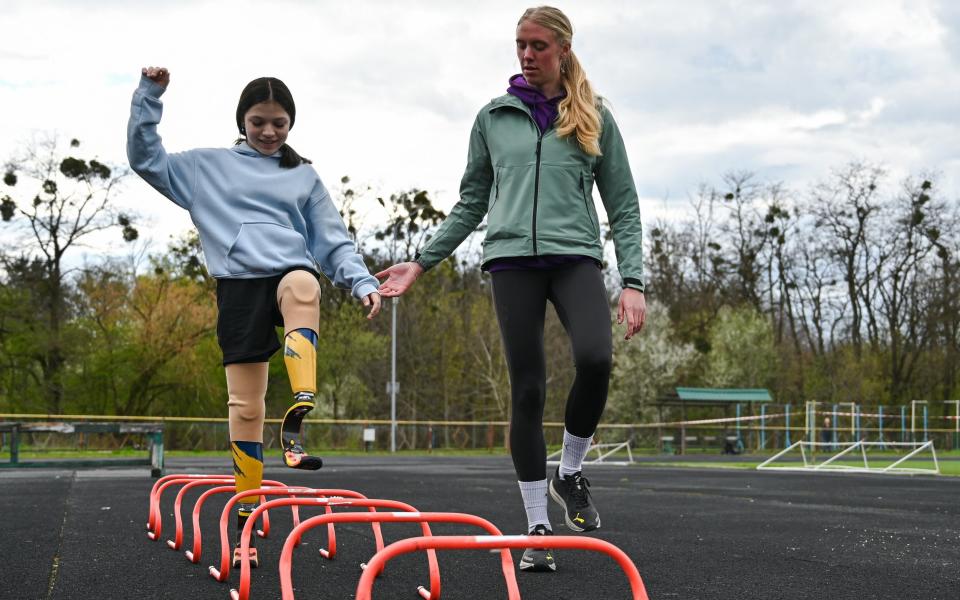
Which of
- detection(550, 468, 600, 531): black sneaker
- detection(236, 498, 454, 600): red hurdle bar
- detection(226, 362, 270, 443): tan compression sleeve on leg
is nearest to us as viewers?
detection(236, 498, 454, 600): red hurdle bar

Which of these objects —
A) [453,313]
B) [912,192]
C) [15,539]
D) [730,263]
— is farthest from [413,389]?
[15,539]

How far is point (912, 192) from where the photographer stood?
45.7m

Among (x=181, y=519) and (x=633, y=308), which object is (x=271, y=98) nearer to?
(x=633, y=308)

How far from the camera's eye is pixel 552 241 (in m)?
4.04

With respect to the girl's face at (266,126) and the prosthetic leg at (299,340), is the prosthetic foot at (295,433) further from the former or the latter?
the girl's face at (266,126)

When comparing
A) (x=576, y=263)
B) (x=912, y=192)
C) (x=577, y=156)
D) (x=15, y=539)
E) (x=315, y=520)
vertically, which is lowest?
(x=15, y=539)

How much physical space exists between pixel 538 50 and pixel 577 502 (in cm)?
185

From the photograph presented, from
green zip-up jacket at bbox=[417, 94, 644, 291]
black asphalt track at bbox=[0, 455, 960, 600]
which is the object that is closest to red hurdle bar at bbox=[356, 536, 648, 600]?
black asphalt track at bbox=[0, 455, 960, 600]

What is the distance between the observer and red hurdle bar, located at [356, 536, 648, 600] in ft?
7.14

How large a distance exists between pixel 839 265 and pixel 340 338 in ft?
75.1

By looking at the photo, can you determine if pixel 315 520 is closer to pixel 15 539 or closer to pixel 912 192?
pixel 15 539

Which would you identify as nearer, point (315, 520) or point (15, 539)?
point (315, 520)

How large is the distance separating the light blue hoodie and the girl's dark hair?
0.14 ft

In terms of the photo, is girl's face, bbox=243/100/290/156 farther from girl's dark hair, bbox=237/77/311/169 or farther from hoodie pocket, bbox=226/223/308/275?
hoodie pocket, bbox=226/223/308/275
